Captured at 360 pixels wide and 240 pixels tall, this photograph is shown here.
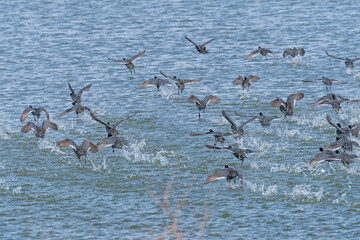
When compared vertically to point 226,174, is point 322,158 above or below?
above

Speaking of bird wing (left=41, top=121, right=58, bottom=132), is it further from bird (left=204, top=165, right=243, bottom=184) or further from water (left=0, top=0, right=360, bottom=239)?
bird (left=204, top=165, right=243, bottom=184)

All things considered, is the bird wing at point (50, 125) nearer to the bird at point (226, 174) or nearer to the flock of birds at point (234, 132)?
the flock of birds at point (234, 132)

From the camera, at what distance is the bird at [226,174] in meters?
20.9

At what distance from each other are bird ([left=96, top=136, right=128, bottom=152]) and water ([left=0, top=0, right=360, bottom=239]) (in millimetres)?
494

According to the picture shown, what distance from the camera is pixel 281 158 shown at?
23922mm

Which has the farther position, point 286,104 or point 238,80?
point 238,80

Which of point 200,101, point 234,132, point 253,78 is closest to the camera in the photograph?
point 234,132

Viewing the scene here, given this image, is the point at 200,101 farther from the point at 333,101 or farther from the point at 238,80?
the point at 333,101

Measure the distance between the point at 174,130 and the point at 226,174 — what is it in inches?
261

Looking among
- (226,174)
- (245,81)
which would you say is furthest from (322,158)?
(245,81)

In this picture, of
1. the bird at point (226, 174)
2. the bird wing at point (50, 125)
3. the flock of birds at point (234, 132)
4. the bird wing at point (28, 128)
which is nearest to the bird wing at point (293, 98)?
the flock of birds at point (234, 132)

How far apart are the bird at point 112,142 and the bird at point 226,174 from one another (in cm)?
426

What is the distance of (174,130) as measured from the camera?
27484 mm

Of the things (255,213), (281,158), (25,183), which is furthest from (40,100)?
(255,213)
